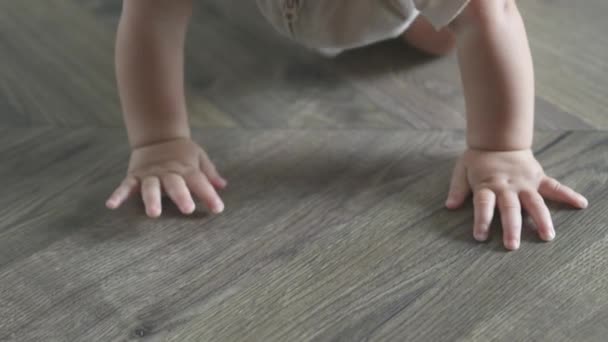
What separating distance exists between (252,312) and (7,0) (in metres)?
0.65

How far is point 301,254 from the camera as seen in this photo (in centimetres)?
60

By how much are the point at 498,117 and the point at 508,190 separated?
0.07 meters

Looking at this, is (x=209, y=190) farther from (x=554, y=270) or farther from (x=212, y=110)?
(x=554, y=270)

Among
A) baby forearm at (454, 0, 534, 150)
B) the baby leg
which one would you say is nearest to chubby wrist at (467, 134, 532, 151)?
baby forearm at (454, 0, 534, 150)

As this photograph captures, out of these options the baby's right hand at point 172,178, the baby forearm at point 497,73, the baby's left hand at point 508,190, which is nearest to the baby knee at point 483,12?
the baby forearm at point 497,73

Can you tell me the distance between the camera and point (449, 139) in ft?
2.34

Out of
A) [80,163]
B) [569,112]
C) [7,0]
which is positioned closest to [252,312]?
[80,163]

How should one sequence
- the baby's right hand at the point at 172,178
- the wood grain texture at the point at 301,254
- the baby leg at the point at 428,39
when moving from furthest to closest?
1. the baby leg at the point at 428,39
2. the baby's right hand at the point at 172,178
3. the wood grain texture at the point at 301,254

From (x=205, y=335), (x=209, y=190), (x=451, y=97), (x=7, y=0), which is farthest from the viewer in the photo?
(x=7, y=0)

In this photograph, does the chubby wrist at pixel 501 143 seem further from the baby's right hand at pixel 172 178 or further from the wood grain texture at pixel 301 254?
the baby's right hand at pixel 172 178

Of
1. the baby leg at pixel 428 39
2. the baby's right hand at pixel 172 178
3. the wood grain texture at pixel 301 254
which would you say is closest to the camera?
the wood grain texture at pixel 301 254

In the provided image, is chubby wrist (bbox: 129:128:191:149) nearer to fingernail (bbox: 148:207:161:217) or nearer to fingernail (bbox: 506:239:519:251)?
fingernail (bbox: 148:207:161:217)

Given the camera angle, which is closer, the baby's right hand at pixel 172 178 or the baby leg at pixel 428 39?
the baby's right hand at pixel 172 178

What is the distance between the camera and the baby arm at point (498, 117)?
625mm
